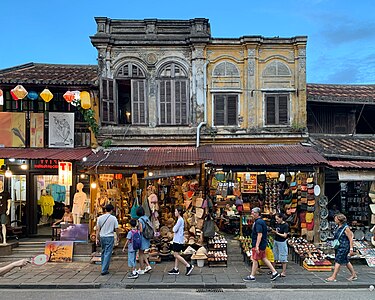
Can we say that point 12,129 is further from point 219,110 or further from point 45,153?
point 219,110

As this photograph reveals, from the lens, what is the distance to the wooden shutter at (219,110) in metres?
A: 14.6

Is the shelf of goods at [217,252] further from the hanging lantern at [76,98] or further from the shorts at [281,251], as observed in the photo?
the hanging lantern at [76,98]

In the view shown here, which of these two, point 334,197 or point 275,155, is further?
point 334,197

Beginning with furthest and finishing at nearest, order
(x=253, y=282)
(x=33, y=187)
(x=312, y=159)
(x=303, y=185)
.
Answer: (x=33, y=187) < (x=303, y=185) < (x=312, y=159) < (x=253, y=282)

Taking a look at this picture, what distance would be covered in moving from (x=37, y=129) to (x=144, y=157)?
4.43m

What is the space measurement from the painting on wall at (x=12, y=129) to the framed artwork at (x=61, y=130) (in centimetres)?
103

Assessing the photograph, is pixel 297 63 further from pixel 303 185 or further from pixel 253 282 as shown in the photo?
pixel 253 282

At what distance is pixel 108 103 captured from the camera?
14195 mm

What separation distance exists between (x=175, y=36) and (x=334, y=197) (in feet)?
29.3

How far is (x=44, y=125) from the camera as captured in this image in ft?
46.0

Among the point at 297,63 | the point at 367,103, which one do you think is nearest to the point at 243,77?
the point at 297,63

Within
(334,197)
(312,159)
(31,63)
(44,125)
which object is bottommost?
(334,197)

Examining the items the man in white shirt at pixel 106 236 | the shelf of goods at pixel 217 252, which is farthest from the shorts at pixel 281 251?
the man in white shirt at pixel 106 236

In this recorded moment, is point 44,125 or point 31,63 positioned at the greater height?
point 31,63
